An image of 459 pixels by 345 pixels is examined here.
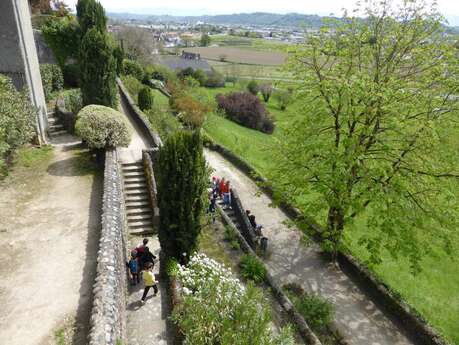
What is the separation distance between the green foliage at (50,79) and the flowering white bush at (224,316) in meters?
20.7

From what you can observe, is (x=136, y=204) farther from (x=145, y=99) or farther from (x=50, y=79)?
(x=145, y=99)

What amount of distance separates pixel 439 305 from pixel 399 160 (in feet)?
22.6

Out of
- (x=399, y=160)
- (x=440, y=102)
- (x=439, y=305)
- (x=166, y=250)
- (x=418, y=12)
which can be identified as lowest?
(x=439, y=305)

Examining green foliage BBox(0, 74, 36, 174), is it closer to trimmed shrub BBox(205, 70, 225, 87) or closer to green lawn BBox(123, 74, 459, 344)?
green lawn BBox(123, 74, 459, 344)

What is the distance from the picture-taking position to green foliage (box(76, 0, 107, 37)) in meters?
24.8

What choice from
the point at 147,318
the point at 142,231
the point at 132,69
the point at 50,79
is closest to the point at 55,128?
the point at 50,79

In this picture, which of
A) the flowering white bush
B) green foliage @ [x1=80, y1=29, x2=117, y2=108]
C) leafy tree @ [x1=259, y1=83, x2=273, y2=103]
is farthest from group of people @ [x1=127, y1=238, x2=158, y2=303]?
leafy tree @ [x1=259, y1=83, x2=273, y2=103]

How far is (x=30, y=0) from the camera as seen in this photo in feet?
97.0

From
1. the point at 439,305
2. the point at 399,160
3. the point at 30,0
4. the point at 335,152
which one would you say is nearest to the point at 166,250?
the point at 335,152

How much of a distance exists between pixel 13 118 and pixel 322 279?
49.4ft

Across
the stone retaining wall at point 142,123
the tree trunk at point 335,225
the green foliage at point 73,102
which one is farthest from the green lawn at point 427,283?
the green foliage at point 73,102

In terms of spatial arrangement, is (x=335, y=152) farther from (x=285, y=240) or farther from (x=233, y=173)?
(x=233, y=173)

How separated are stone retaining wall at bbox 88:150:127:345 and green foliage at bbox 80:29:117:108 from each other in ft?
29.9

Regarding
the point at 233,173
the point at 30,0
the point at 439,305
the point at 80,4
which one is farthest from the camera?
the point at 30,0
